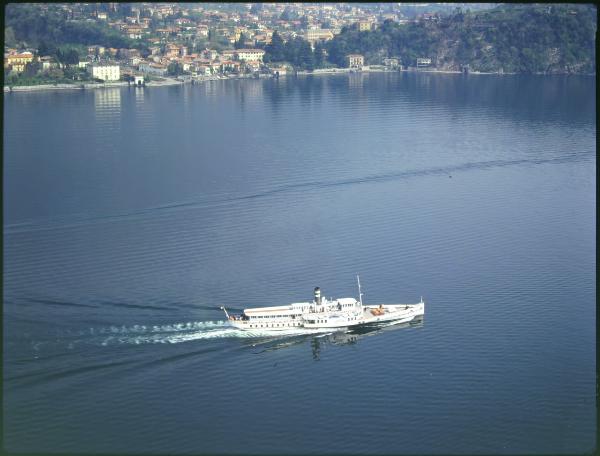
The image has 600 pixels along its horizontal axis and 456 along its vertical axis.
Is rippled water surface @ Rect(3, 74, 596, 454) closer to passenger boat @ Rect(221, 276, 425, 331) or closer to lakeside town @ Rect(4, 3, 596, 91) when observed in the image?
passenger boat @ Rect(221, 276, 425, 331)

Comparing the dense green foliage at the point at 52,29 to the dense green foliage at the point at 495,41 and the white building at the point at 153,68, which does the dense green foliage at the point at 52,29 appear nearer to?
→ the white building at the point at 153,68

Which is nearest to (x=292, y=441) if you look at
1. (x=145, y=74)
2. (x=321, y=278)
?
(x=321, y=278)

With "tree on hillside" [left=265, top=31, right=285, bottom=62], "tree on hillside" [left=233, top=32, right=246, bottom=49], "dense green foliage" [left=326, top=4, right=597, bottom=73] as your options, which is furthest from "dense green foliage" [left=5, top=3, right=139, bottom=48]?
"dense green foliage" [left=326, top=4, right=597, bottom=73]

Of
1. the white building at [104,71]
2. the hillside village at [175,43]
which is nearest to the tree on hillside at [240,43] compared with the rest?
the hillside village at [175,43]

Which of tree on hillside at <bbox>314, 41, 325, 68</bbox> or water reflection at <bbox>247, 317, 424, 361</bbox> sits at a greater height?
tree on hillside at <bbox>314, 41, 325, 68</bbox>

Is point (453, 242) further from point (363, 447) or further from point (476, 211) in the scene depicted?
point (363, 447)

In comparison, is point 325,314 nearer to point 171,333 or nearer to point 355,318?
point 355,318

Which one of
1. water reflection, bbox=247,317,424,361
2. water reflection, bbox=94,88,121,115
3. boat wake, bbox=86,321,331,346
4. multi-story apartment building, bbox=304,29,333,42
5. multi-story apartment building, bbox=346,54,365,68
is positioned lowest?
water reflection, bbox=247,317,424,361

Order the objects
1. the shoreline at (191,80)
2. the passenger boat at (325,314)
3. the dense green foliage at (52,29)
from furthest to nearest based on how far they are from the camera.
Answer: the dense green foliage at (52,29), the shoreline at (191,80), the passenger boat at (325,314)
